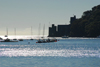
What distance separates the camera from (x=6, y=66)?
5678cm

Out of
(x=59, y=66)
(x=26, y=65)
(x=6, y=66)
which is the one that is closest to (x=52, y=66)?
(x=59, y=66)

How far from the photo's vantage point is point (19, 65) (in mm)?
57812

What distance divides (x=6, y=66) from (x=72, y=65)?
45.4 ft

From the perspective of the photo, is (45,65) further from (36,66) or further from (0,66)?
(0,66)

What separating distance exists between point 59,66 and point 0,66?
1225cm

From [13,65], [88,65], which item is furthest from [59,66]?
[13,65]

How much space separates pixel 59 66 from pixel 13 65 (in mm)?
10159

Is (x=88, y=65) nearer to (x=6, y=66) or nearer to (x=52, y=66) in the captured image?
(x=52, y=66)

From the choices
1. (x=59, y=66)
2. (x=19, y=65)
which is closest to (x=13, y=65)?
(x=19, y=65)

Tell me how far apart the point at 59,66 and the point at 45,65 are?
132 inches

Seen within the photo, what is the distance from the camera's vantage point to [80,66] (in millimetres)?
55469

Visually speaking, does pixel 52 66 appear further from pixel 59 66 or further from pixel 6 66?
pixel 6 66

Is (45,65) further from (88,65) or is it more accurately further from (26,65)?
(88,65)

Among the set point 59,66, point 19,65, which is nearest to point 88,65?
point 59,66
